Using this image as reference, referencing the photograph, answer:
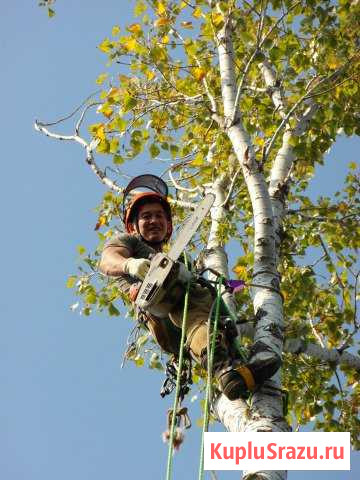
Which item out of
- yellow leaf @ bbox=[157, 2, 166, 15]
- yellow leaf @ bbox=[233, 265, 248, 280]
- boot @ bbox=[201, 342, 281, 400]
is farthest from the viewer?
yellow leaf @ bbox=[157, 2, 166, 15]

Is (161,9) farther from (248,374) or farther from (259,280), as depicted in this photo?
(248,374)

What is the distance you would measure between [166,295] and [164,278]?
348mm

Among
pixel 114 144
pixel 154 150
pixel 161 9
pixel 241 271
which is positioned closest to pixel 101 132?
pixel 114 144

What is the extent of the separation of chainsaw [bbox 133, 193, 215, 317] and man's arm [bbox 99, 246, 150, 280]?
14cm

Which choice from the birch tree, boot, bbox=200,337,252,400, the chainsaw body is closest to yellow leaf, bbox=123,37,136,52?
the birch tree

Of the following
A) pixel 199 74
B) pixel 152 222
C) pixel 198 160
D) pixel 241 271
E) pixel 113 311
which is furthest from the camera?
pixel 113 311

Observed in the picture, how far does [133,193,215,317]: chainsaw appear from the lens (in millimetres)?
4602

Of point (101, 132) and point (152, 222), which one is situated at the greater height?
point (101, 132)

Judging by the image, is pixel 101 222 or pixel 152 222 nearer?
pixel 152 222

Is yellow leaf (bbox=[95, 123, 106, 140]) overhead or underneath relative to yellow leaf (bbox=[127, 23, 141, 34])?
underneath

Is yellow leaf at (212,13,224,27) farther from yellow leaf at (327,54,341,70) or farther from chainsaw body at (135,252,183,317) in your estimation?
chainsaw body at (135,252,183,317)

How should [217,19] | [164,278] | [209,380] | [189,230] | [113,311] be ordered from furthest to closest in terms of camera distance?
[113,311] < [217,19] < [189,230] < [164,278] < [209,380]

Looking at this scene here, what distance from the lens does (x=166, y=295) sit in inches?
192

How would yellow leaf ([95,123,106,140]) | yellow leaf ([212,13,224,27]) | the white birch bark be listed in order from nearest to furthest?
1. the white birch bark
2. yellow leaf ([212,13,224,27])
3. yellow leaf ([95,123,106,140])
